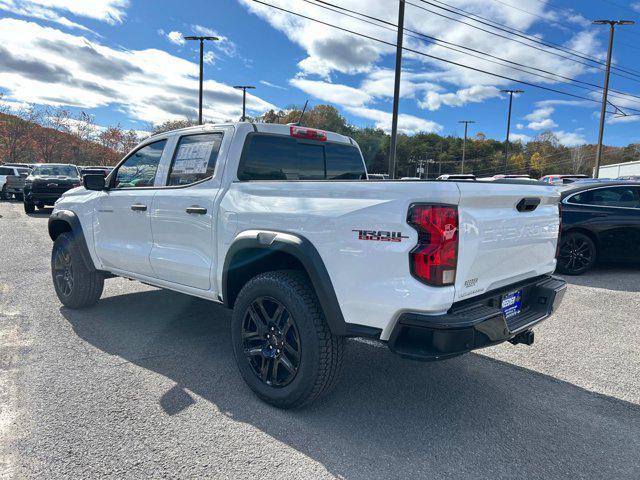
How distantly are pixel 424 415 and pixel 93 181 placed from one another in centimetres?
384

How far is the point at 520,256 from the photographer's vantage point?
9.80 ft

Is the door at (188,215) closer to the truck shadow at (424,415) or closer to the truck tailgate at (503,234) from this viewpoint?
the truck shadow at (424,415)

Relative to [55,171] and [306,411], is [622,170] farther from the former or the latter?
[306,411]

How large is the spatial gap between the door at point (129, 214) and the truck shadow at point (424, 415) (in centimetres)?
78

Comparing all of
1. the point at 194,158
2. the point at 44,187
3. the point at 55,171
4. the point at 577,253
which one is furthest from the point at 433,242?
the point at 55,171

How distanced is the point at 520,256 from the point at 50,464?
9.91ft

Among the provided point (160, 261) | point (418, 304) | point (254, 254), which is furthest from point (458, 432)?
point (160, 261)

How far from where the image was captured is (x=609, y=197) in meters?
7.55

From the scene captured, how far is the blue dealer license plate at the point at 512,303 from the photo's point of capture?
2.90 meters


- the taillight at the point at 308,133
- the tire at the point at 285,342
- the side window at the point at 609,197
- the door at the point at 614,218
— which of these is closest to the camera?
the tire at the point at 285,342

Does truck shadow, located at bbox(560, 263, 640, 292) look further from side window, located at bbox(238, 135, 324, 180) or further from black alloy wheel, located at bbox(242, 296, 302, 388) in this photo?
black alloy wheel, located at bbox(242, 296, 302, 388)

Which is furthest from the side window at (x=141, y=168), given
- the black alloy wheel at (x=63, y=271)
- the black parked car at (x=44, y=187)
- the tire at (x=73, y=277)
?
the black parked car at (x=44, y=187)

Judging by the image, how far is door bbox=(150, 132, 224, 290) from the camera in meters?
3.57

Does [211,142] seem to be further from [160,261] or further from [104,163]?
[104,163]
